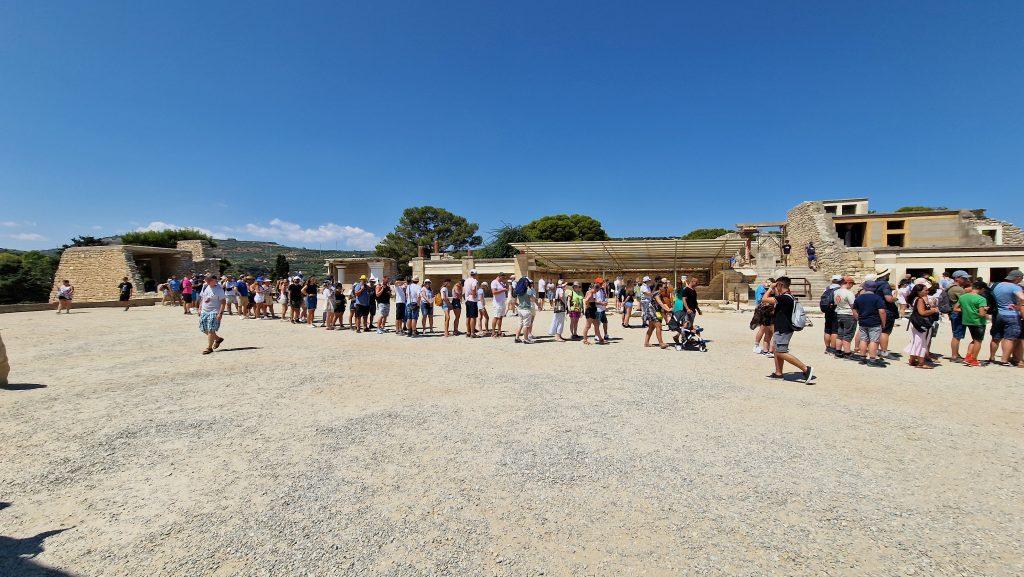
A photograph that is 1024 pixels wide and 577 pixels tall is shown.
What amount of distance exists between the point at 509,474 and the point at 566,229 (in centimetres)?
4660

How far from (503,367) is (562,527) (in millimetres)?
4179

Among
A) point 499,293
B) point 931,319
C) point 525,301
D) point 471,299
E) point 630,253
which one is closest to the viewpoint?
point 931,319

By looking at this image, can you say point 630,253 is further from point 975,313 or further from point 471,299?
point 975,313

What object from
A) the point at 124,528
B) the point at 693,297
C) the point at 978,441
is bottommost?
the point at 124,528

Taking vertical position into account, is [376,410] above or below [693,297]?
below

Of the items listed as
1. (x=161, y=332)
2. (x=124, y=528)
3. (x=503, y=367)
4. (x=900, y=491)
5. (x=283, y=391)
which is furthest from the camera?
(x=161, y=332)

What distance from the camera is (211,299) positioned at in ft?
24.8

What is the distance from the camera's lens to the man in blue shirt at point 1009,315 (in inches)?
251

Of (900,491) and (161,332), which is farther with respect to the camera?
(161,332)

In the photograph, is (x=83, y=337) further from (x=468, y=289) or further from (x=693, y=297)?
(x=693, y=297)

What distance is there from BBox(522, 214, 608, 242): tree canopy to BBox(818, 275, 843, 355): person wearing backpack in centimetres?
4040

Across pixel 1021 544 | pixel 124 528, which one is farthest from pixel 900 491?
pixel 124 528

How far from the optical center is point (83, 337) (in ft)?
30.5

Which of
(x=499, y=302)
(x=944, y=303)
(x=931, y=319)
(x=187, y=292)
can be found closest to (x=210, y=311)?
(x=499, y=302)
